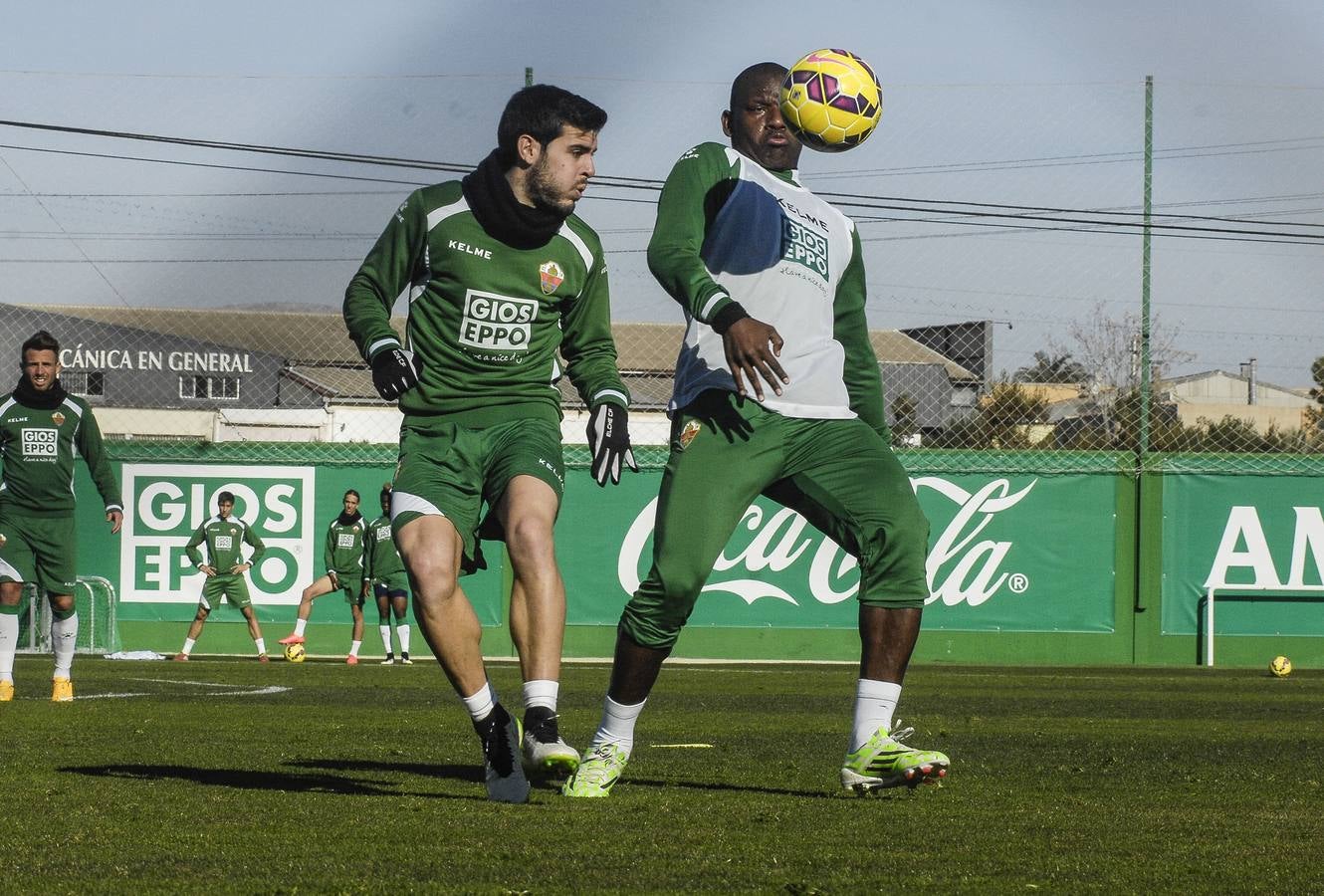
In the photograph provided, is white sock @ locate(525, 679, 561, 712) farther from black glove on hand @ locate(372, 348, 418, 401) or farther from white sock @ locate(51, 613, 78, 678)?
white sock @ locate(51, 613, 78, 678)

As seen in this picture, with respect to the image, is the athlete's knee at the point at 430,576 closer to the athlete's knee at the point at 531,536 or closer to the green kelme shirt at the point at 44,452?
the athlete's knee at the point at 531,536

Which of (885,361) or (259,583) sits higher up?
(885,361)

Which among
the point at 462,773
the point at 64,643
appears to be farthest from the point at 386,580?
the point at 462,773

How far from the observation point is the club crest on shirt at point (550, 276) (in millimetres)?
5594

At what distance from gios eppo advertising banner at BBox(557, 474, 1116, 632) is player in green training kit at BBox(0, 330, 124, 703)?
8.27 metres

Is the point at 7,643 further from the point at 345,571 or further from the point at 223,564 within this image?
the point at 345,571

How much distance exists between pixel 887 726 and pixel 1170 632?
1478 cm

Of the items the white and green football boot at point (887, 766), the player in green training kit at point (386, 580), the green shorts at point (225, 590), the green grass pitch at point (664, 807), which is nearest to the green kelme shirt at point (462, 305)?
the green grass pitch at point (664, 807)

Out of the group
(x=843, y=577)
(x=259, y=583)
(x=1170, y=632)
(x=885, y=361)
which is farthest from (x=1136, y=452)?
(x=885, y=361)

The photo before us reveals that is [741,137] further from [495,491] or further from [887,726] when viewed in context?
[887,726]

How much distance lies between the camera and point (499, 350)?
5.55 metres

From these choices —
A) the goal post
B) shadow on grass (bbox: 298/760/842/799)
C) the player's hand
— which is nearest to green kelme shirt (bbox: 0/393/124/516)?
shadow on grass (bbox: 298/760/842/799)

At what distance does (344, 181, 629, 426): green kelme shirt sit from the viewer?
5508 millimetres

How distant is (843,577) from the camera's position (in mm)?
19172
